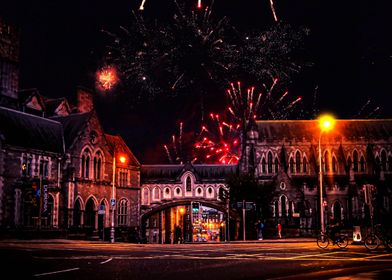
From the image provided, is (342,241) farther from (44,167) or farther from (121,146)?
(121,146)

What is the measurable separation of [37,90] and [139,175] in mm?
16425

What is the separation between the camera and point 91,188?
50.0 meters

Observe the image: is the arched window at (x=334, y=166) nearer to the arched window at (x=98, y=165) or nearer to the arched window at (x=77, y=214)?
the arched window at (x=98, y=165)

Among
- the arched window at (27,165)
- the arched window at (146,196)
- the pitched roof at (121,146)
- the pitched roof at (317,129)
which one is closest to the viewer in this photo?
the arched window at (27,165)

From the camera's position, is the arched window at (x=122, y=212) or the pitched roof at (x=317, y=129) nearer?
the arched window at (x=122, y=212)

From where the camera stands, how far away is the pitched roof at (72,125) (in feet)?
162

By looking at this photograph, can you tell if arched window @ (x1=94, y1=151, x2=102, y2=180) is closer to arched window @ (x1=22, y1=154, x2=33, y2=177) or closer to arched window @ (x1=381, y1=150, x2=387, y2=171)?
arched window @ (x1=22, y1=154, x2=33, y2=177)

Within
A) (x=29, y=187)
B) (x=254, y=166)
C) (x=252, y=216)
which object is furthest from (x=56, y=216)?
(x=254, y=166)

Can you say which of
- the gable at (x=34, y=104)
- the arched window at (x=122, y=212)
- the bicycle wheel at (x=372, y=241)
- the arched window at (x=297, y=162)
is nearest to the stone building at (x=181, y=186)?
the arched window at (x=122, y=212)

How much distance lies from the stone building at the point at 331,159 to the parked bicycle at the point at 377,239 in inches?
1564

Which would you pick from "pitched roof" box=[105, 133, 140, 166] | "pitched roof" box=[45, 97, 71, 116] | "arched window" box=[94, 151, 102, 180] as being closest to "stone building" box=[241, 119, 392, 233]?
"pitched roof" box=[105, 133, 140, 166]

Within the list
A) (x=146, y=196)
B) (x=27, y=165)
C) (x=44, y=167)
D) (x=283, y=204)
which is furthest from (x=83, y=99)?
(x=283, y=204)

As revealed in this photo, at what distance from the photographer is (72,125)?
51.0m

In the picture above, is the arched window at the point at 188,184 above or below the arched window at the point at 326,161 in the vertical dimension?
below
